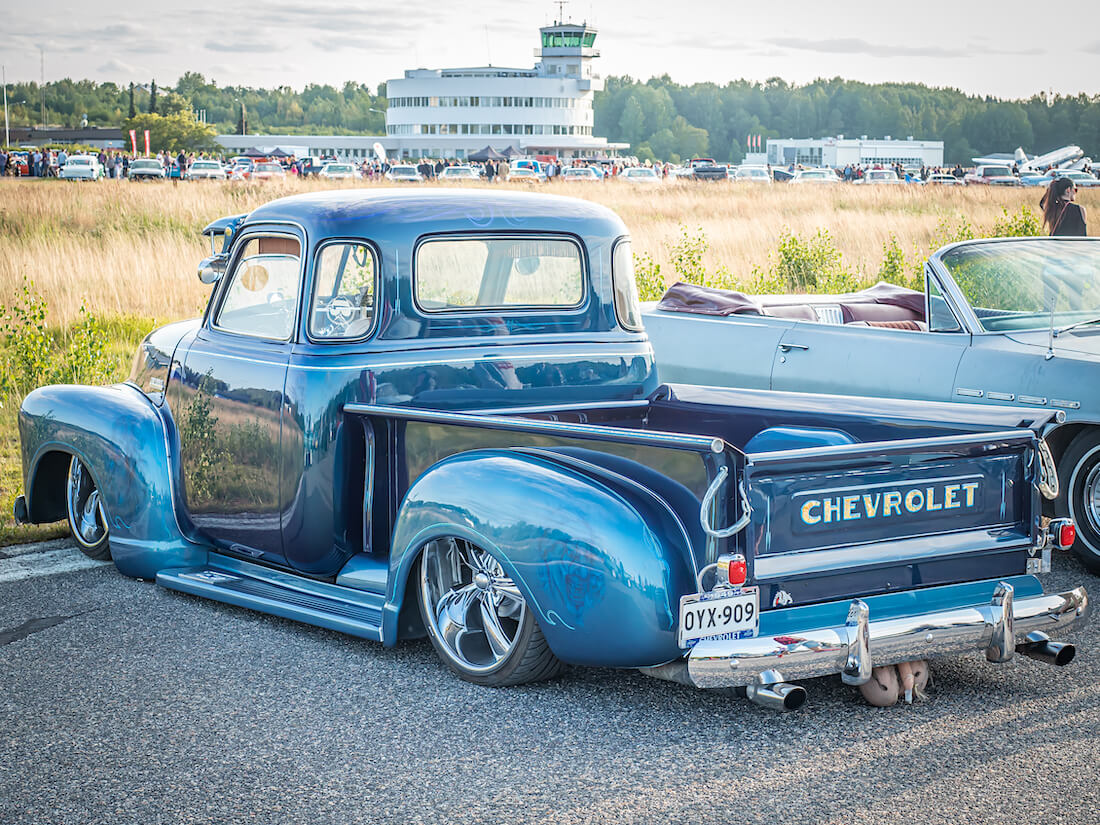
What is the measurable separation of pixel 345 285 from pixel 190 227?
16360mm

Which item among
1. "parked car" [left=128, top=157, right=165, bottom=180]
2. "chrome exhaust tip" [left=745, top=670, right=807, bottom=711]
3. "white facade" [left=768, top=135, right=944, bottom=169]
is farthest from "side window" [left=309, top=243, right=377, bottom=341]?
"white facade" [left=768, top=135, right=944, bottom=169]

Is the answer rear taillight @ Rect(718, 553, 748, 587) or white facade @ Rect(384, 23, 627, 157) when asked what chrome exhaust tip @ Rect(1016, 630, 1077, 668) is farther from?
white facade @ Rect(384, 23, 627, 157)

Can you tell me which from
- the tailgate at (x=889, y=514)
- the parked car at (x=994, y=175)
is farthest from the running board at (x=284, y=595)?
the parked car at (x=994, y=175)

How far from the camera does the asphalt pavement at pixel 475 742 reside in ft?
11.1

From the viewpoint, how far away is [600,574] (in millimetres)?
3727

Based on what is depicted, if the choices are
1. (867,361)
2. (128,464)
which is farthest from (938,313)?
(128,464)

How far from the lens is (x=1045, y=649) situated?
13.6ft

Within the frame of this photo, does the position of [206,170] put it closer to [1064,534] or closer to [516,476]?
[516,476]

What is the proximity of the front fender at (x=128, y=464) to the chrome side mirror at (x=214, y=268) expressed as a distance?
2.12 ft

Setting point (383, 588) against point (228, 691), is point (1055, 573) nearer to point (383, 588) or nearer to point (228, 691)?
point (383, 588)

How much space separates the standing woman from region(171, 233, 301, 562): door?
8.61m

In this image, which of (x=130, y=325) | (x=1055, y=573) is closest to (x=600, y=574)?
(x=1055, y=573)

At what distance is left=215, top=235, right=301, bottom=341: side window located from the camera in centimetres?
523

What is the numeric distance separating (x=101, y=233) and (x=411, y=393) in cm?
1541
